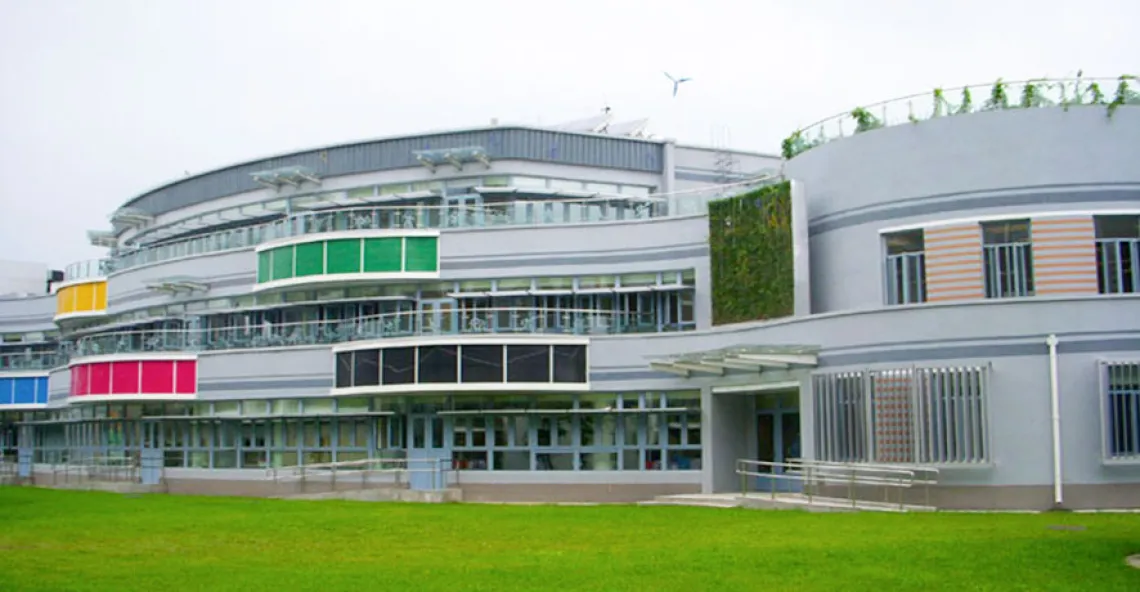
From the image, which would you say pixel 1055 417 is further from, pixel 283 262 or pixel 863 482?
pixel 283 262

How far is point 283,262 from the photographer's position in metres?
43.3

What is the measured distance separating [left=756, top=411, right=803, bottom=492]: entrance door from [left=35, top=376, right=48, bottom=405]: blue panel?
3328cm

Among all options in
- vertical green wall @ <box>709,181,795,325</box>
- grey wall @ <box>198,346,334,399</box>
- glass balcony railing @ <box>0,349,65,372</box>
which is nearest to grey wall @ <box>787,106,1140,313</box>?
vertical green wall @ <box>709,181,795,325</box>

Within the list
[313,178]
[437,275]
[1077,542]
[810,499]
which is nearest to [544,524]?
[810,499]

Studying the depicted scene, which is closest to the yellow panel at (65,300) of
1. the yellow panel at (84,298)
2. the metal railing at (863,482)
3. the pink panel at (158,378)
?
the yellow panel at (84,298)

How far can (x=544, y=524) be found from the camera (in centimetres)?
2622

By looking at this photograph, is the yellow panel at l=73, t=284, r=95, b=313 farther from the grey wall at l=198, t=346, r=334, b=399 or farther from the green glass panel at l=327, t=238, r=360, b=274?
the green glass panel at l=327, t=238, r=360, b=274

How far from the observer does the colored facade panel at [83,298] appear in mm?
52875

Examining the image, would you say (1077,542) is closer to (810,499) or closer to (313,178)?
(810,499)

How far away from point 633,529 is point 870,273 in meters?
11.6

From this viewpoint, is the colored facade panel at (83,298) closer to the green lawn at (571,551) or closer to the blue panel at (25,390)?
the blue panel at (25,390)

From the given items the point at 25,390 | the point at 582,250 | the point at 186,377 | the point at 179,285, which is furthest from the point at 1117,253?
the point at 25,390

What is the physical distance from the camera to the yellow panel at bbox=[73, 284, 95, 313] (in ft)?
175

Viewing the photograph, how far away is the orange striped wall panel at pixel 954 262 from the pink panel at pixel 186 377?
2478 centimetres
